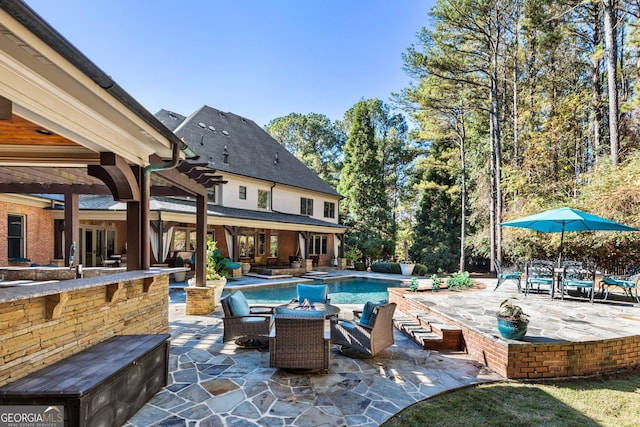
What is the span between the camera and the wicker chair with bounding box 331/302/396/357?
5316 mm

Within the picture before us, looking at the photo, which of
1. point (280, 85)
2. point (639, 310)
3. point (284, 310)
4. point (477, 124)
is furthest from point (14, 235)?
point (477, 124)

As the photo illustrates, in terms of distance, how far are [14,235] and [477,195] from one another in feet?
71.0

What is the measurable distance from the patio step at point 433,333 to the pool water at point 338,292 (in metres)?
4.84

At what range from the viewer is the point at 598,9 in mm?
14805


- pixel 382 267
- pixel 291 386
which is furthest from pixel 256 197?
pixel 291 386

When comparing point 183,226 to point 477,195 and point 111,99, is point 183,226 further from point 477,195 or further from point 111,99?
point 477,195

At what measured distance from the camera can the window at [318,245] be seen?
2305 cm

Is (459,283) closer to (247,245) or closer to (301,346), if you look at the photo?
(301,346)

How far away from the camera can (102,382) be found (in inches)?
119

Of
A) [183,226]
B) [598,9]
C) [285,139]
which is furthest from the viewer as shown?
[285,139]

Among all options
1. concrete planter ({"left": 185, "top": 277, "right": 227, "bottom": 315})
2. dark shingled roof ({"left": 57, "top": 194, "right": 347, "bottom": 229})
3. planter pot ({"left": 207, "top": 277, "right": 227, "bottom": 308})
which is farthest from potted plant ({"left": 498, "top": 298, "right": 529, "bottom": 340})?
dark shingled roof ({"left": 57, "top": 194, "right": 347, "bottom": 229})

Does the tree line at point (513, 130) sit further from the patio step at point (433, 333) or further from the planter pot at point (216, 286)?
the planter pot at point (216, 286)

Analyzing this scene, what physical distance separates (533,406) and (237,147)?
61.0ft

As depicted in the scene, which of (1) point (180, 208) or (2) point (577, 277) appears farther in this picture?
(1) point (180, 208)
